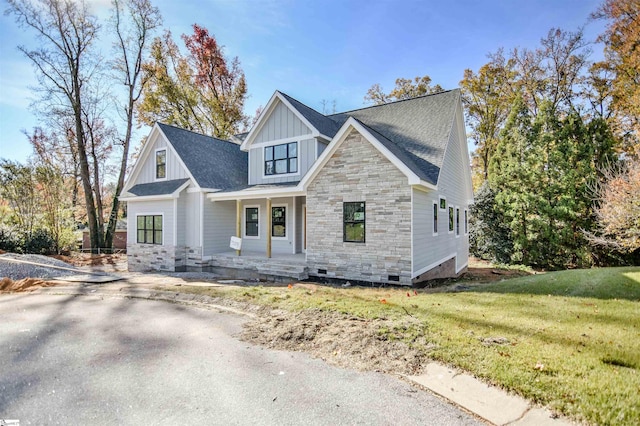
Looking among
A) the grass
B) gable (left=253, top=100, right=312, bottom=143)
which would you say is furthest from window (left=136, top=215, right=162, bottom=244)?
the grass

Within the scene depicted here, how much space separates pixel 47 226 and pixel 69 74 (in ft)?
33.8

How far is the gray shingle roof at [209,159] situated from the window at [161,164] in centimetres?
104

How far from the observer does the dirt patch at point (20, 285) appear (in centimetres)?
991

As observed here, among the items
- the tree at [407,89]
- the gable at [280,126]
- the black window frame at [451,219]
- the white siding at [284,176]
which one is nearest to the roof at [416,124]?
the gable at [280,126]

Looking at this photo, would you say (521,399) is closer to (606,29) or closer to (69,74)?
(606,29)

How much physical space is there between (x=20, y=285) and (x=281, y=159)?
10042mm

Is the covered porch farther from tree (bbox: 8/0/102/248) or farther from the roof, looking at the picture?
tree (bbox: 8/0/102/248)

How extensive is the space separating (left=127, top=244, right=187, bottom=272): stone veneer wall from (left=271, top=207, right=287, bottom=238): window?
4.16 m

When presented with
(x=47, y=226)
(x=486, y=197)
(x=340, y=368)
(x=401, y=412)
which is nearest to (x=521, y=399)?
(x=401, y=412)

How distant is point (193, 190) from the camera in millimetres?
14469

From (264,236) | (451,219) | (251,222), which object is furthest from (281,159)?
(451,219)

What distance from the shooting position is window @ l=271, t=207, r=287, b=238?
1468cm

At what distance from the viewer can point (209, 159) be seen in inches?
646

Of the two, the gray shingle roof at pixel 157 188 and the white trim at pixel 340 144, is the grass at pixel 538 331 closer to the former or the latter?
the white trim at pixel 340 144
